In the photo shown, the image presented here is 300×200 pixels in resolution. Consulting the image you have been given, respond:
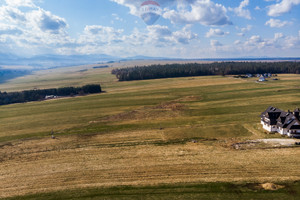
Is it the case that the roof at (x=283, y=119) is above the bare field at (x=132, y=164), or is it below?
above

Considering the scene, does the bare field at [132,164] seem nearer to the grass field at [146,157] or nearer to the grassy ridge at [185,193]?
the grass field at [146,157]

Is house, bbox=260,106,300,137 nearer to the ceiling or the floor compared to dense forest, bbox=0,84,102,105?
nearer to the floor

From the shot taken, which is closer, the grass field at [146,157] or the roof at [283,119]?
the grass field at [146,157]

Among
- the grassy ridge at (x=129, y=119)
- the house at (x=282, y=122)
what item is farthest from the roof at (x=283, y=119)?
the grassy ridge at (x=129, y=119)

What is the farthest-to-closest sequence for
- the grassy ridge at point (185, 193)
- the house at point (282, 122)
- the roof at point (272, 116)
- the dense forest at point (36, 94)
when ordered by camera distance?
the dense forest at point (36, 94) → the roof at point (272, 116) → the house at point (282, 122) → the grassy ridge at point (185, 193)

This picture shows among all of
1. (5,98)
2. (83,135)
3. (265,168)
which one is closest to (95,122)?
(83,135)

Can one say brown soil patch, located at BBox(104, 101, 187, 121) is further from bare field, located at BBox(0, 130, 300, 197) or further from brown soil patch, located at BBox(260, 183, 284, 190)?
brown soil patch, located at BBox(260, 183, 284, 190)

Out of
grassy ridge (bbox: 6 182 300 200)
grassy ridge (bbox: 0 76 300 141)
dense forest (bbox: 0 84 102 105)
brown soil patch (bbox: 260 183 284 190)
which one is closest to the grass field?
grassy ridge (bbox: 6 182 300 200)

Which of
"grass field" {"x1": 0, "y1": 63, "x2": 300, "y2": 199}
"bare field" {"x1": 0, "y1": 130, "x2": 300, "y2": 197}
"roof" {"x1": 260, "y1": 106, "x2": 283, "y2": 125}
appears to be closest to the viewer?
"grass field" {"x1": 0, "y1": 63, "x2": 300, "y2": 199}

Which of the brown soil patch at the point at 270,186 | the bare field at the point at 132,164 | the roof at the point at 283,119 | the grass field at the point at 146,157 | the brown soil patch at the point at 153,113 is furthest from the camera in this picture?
the brown soil patch at the point at 153,113
